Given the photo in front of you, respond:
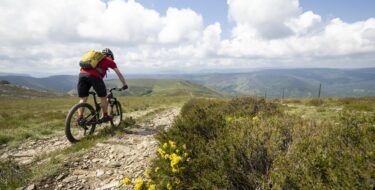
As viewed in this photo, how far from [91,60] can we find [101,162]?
357 centimetres

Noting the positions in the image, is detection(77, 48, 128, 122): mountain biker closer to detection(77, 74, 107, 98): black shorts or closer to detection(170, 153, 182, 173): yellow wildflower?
detection(77, 74, 107, 98): black shorts

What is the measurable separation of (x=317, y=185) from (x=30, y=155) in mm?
7588

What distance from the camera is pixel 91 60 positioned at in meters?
7.80

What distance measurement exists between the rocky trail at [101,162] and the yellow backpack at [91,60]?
236cm

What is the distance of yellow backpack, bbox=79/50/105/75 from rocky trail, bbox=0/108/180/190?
236cm

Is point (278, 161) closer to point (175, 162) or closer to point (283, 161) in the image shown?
point (283, 161)

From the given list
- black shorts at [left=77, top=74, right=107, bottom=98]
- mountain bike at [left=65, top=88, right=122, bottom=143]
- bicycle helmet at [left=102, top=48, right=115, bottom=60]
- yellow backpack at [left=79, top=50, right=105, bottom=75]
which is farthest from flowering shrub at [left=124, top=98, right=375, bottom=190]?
bicycle helmet at [left=102, top=48, right=115, bottom=60]

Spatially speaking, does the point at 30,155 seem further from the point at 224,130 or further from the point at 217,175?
the point at 217,175

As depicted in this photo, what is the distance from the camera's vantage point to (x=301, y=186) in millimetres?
2684

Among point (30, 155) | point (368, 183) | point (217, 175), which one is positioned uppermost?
point (368, 183)

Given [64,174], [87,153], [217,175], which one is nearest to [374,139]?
[217,175]

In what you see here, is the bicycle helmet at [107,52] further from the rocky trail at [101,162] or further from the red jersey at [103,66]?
the rocky trail at [101,162]

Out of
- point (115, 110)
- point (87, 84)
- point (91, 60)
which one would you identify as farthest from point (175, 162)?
point (115, 110)

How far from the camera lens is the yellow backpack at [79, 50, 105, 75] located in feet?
25.3
